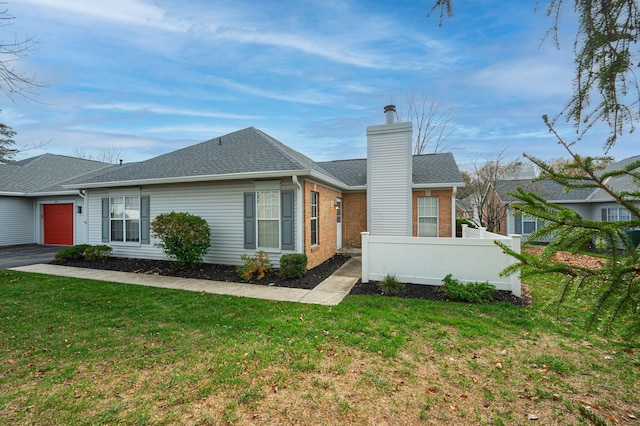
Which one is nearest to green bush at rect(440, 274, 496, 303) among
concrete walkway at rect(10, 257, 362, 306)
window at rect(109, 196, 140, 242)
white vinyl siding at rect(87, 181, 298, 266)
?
concrete walkway at rect(10, 257, 362, 306)

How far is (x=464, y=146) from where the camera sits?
2064cm

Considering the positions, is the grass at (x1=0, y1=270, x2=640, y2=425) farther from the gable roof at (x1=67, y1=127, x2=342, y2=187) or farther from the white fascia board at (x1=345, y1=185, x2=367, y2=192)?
the white fascia board at (x1=345, y1=185, x2=367, y2=192)

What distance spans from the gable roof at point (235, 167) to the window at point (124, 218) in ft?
2.60

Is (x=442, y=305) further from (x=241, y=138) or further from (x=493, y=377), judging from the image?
(x=241, y=138)

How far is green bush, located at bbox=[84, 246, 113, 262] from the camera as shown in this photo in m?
10.5

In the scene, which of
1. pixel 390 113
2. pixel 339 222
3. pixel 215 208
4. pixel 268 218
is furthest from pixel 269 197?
pixel 390 113

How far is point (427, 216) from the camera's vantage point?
1245cm

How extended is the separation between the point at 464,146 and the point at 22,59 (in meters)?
22.7

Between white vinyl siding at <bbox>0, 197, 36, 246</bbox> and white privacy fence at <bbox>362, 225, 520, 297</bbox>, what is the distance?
19.6 metres

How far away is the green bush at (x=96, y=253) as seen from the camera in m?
10.5

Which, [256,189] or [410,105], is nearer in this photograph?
[256,189]

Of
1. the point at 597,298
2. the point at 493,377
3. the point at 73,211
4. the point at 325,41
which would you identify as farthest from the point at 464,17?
the point at 73,211

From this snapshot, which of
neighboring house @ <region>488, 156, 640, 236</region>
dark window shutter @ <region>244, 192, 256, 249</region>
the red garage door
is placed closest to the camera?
dark window shutter @ <region>244, 192, 256, 249</region>

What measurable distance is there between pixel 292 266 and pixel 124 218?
304 inches
